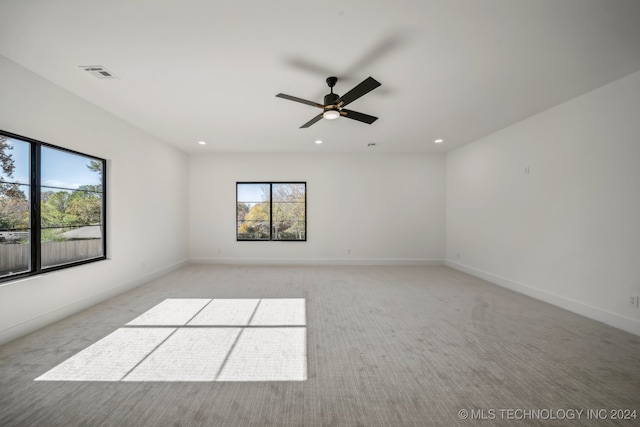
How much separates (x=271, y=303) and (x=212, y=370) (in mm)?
1538

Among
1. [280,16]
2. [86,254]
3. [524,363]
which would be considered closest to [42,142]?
[86,254]

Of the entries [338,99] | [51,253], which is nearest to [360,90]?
[338,99]

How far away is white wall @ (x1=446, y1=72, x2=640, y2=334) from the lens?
2768mm

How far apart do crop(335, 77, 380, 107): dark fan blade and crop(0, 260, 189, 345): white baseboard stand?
4080 mm

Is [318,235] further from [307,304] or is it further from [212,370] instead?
[212,370]

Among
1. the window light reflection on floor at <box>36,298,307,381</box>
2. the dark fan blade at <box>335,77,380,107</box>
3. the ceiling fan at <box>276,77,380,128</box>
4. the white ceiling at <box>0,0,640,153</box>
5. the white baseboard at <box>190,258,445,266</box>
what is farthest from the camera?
the white baseboard at <box>190,258,445,266</box>

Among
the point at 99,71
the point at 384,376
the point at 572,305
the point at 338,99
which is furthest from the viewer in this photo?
the point at 572,305

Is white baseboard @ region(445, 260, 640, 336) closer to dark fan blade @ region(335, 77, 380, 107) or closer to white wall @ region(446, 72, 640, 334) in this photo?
white wall @ region(446, 72, 640, 334)

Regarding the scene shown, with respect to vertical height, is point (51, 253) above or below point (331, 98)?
below

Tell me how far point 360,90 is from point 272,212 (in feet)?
14.1

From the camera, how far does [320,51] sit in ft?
7.44

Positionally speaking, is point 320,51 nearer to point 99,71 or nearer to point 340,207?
point 99,71

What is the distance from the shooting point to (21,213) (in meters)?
2.62

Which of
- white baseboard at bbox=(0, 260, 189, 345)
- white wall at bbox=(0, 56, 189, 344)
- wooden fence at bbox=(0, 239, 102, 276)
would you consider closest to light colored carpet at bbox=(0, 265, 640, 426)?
white baseboard at bbox=(0, 260, 189, 345)
